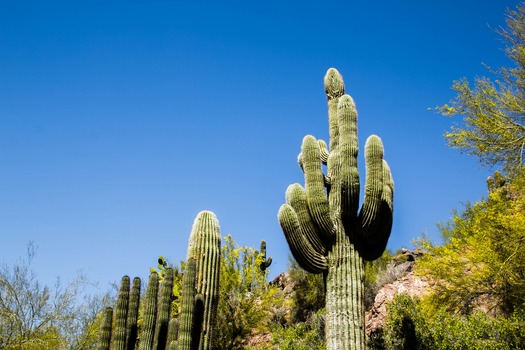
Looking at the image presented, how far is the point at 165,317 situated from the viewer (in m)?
9.01

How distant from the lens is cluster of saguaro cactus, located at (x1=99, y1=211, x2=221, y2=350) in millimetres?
8617

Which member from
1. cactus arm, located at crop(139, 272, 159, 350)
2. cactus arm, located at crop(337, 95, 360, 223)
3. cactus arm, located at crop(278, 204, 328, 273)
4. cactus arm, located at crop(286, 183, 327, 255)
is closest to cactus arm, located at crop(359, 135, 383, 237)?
cactus arm, located at crop(337, 95, 360, 223)

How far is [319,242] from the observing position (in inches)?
335

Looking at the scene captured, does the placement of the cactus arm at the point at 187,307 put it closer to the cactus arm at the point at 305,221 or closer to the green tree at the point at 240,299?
the cactus arm at the point at 305,221

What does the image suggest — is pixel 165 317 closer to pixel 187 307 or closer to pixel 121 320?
pixel 187 307

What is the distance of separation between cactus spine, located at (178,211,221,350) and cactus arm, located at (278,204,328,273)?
2.05 metres

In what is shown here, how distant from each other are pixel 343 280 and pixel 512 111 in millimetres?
5031

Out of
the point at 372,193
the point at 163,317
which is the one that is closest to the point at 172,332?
the point at 163,317

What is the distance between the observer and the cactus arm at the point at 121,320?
339 inches

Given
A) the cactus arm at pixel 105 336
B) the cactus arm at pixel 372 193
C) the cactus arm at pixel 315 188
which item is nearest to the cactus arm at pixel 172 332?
the cactus arm at pixel 105 336

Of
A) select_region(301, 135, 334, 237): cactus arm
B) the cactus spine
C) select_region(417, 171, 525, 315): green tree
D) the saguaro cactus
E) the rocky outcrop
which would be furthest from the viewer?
the rocky outcrop

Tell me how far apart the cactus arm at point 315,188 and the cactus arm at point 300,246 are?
1.17 feet

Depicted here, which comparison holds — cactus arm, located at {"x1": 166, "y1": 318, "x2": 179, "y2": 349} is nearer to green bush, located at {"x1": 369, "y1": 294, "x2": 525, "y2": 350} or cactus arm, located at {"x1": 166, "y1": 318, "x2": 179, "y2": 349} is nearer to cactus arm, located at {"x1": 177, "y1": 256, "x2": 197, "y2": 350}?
cactus arm, located at {"x1": 177, "y1": 256, "x2": 197, "y2": 350}

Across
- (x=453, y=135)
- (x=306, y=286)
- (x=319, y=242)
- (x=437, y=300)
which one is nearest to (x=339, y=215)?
(x=319, y=242)
